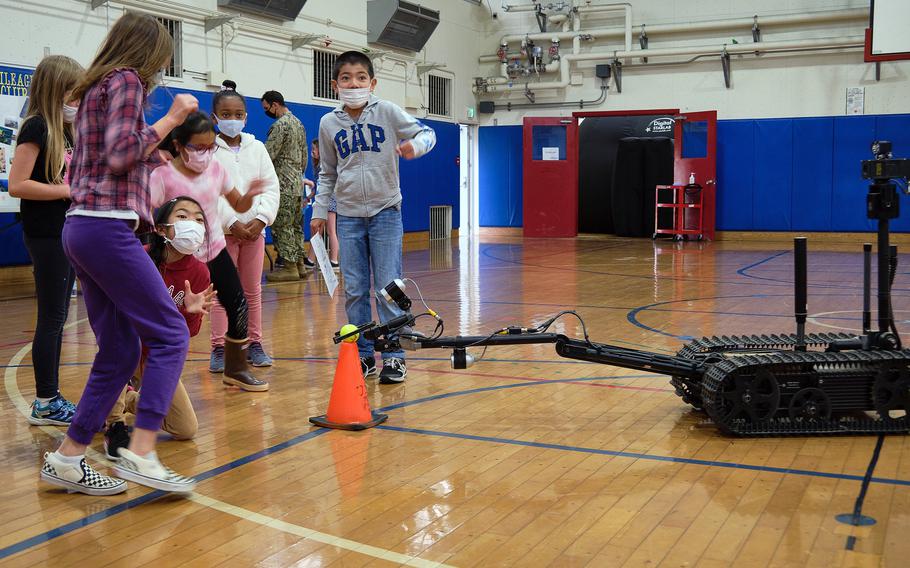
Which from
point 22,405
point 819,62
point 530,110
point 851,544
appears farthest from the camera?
point 530,110

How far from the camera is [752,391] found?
3.88m

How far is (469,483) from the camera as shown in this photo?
3340 mm

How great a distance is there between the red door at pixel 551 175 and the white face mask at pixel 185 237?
15.7 m

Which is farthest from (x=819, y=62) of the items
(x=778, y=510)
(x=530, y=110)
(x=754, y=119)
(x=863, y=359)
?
(x=778, y=510)

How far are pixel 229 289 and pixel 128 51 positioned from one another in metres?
1.78

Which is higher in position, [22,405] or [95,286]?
[95,286]

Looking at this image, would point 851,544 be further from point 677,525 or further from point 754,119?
point 754,119

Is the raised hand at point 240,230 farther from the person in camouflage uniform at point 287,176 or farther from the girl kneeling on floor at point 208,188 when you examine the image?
the person in camouflage uniform at point 287,176

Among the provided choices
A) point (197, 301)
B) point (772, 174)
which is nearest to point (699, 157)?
point (772, 174)

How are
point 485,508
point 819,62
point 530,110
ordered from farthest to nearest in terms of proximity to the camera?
point 530,110 < point 819,62 < point 485,508

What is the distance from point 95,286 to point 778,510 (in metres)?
2.44

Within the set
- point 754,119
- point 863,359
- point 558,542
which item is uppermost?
point 754,119

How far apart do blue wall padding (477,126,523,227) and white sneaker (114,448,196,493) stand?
17495mm

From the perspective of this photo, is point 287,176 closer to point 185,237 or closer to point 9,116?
point 9,116
